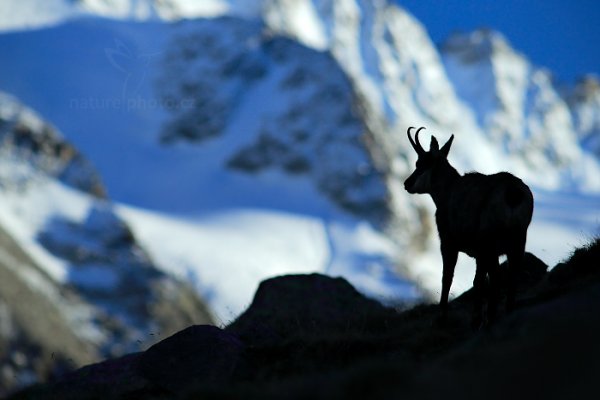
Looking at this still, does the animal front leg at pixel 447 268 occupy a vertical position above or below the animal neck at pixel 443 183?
below

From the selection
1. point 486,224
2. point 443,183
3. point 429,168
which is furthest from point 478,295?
point 429,168

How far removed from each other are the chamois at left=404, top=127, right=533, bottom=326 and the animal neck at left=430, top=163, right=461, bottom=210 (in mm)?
29

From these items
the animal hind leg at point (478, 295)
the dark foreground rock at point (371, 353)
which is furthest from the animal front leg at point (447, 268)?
the animal hind leg at point (478, 295)

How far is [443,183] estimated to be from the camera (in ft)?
49.5

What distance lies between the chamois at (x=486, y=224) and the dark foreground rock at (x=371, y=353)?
29.2 inches

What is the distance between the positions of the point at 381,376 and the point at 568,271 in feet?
30.9

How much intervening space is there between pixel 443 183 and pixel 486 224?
195cm

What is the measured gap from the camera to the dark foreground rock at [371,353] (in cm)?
688

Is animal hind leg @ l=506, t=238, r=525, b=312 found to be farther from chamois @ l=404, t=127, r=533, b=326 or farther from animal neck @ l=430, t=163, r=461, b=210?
animal neck @ l=430, t=163, r=461, b=210

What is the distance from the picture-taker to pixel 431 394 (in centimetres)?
683

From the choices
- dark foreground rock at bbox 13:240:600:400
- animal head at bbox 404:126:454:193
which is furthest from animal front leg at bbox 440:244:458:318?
animal head at bbox 404:126:454:193

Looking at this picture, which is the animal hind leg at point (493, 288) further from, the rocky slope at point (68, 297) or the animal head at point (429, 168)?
the rocky slope at point (68, 297)

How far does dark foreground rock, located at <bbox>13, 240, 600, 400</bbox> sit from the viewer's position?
6.88 m

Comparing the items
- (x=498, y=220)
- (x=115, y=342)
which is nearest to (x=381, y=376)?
(x=498, y=220)
